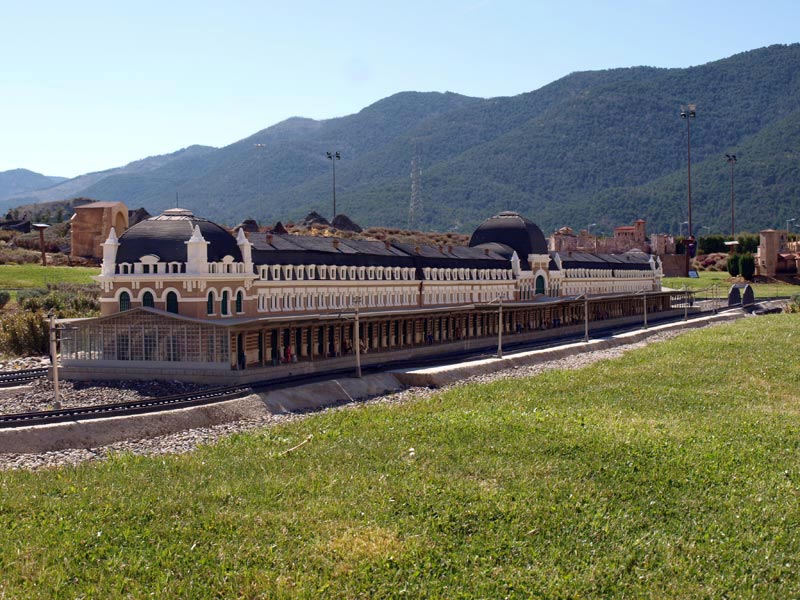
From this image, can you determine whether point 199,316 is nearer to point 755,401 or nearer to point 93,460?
point 93,460

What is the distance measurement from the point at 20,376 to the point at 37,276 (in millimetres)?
41182

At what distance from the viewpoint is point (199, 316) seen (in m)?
50.9

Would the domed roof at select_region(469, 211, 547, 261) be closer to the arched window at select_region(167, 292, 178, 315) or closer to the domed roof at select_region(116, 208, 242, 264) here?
the domed roof at select_region(116, 208, 242, 264)

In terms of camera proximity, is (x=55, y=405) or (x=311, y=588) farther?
(x=55, y=405)

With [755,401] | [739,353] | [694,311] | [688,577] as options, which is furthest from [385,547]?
[694,311]

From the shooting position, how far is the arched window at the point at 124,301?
51.5 metres

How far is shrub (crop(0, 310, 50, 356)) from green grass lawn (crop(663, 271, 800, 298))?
9234 centimetres

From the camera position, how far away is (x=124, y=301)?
5156 centimetres

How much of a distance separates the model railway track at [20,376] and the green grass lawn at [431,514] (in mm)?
16907

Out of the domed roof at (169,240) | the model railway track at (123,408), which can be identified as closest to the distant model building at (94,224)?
the domed roof at (169,240)

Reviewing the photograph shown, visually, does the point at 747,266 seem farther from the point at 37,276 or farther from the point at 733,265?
the point at 37,276

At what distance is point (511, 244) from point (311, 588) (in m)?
75.9

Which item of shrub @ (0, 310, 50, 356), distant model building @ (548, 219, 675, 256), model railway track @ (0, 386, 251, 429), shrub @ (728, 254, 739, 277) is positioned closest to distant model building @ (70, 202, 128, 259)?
shrub @ (0, 310, 50, 356)

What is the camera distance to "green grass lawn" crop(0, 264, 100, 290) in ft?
272
